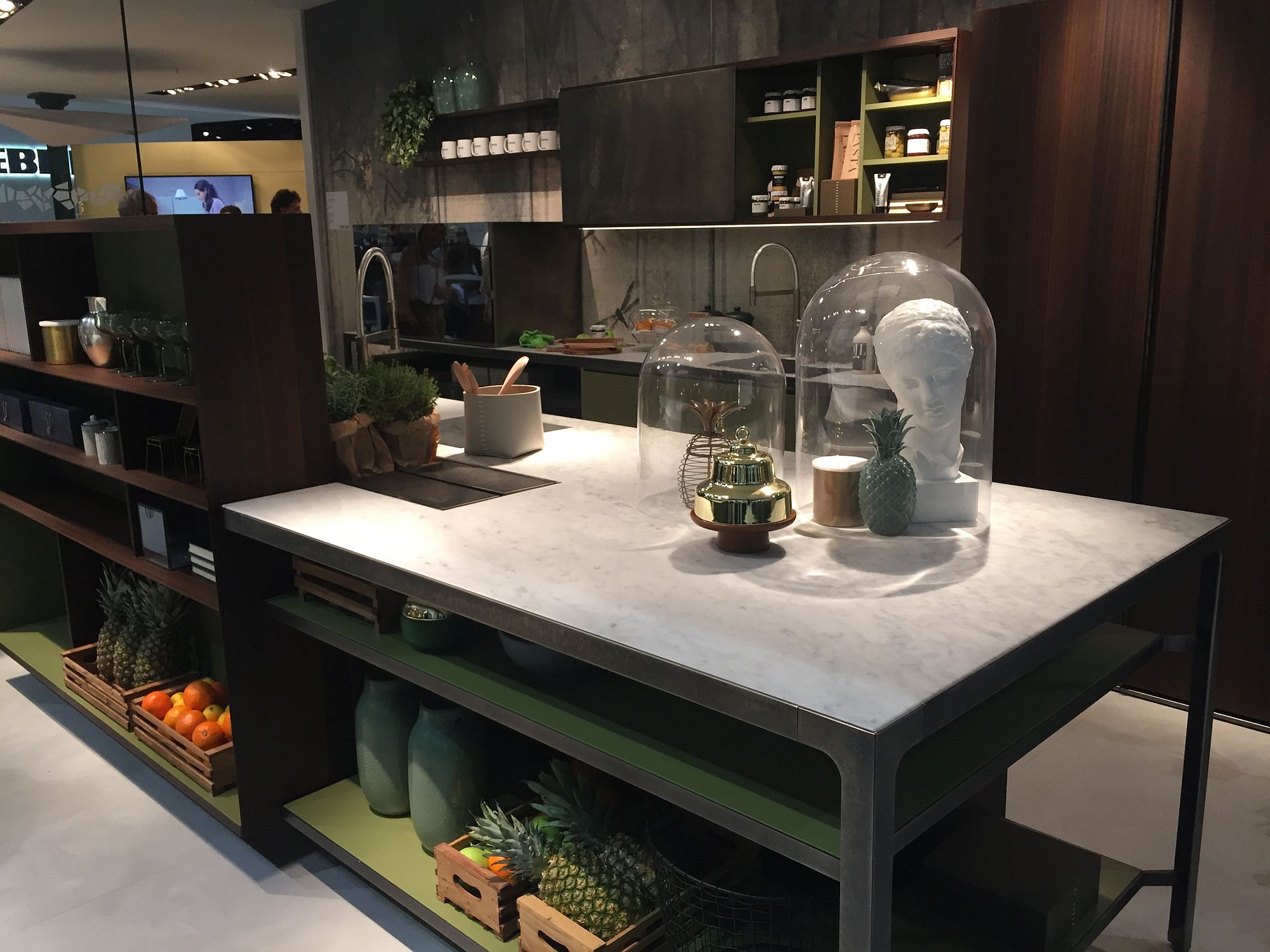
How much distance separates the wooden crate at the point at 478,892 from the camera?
2.01m

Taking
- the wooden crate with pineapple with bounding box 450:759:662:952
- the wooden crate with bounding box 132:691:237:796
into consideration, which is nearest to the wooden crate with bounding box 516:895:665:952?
the wooden crate with pineapple with bounding box 450:759:662:952

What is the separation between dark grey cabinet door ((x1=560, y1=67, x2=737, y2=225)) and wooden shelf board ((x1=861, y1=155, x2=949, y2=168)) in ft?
2.30

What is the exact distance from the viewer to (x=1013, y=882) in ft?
5.98

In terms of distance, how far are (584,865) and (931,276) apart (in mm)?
1325

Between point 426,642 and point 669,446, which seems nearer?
point 426,642

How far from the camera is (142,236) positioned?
322 centimetres

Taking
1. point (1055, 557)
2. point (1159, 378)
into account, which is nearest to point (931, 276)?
point (1055, 557)

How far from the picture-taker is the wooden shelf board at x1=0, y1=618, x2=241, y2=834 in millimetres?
2668

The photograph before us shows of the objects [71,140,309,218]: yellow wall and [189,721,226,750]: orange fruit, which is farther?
[71,140,309,218]: yellow wall

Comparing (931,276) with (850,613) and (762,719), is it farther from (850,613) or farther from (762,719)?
(762,719)

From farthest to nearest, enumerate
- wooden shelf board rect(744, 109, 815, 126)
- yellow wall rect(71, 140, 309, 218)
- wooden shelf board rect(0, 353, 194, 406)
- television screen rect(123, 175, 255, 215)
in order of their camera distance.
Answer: television screen rect(123, 175, 255, 215) < yellow wall rect(71, 140, 309, 218) < wooden shelf board rect(744, 109, 815, 126) < wooden shelf board rect(0, 353, 194, 406)

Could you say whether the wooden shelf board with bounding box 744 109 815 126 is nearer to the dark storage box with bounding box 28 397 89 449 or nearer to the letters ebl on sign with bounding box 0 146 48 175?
the dark storage box with bounding box 28 397 89 449

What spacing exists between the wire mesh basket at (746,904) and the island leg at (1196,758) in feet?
2.69

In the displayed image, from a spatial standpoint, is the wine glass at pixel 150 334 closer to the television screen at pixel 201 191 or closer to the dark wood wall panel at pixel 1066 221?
the dark wood wall panel at pixel 1066 221
